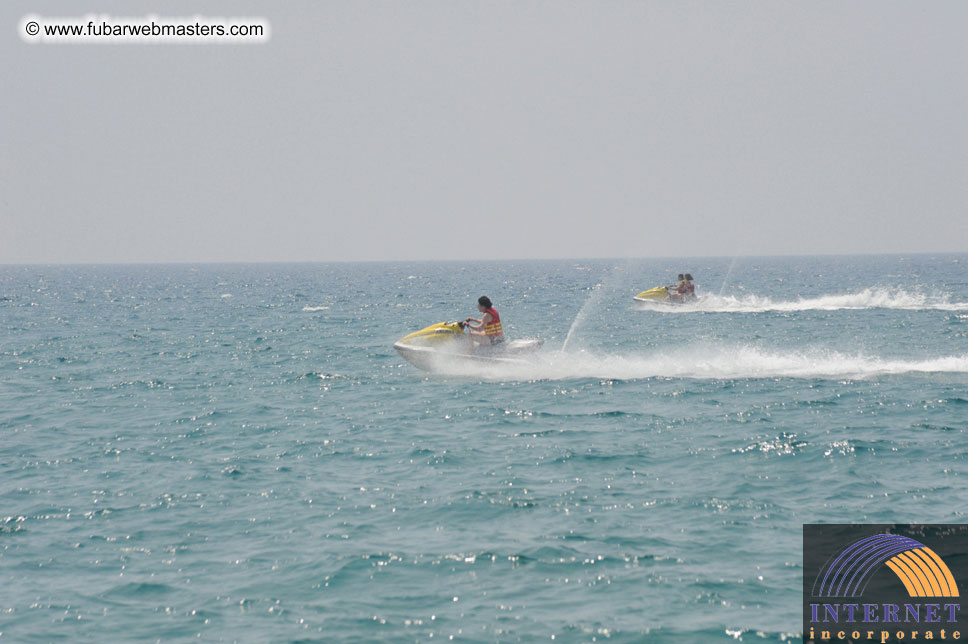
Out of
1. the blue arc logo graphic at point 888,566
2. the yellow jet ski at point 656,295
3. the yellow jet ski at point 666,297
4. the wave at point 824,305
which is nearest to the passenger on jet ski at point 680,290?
the yellow jet ski at point 666,297

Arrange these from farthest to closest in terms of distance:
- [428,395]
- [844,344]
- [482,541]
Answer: [844,344]
[428,395]
[482,541]

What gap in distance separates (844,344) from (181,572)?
95.3ft

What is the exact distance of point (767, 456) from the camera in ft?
49.8

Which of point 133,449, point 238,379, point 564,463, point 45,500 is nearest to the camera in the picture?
point 45,500

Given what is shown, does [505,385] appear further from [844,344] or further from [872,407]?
[844,344]

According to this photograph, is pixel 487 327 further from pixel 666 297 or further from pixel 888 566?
pixel 666 297

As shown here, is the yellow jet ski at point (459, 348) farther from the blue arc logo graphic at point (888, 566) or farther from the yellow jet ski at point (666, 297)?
the yellow jet ski at point (666, 297)

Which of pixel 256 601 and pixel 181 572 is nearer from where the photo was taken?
pixel 256 601

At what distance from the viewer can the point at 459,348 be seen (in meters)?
23.8

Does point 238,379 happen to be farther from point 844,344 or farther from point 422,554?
point 844,344

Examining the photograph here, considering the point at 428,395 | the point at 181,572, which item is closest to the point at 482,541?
the point at 181,572

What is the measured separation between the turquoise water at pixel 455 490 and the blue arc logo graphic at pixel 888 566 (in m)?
0.43

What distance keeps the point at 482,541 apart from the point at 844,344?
1040 inches

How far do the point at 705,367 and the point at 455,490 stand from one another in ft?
48.3
